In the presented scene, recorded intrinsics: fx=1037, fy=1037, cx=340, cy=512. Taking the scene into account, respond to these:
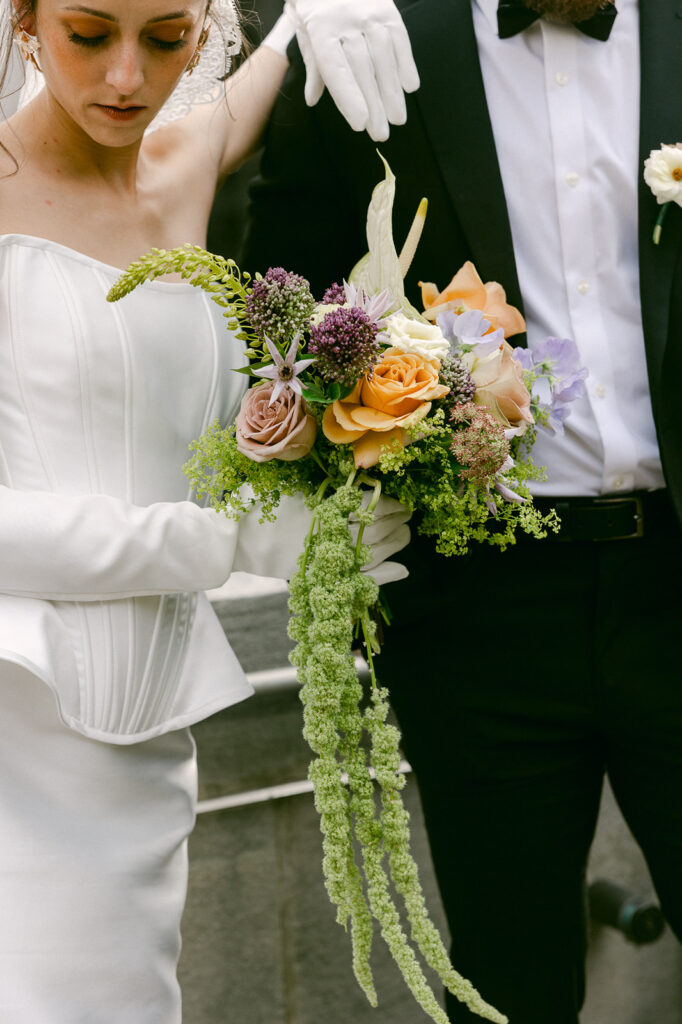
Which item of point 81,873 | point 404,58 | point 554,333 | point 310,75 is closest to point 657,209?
point 554,333

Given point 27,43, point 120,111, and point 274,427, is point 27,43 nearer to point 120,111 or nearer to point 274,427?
point 120,111

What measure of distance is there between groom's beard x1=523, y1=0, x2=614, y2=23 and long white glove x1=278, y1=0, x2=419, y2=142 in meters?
0.21

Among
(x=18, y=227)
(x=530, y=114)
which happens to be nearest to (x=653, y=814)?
(x=530, y=114)

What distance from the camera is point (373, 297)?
1.39 metres

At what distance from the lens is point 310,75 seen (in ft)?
5.57

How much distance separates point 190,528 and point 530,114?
885 millimetres

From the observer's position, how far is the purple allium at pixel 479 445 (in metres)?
1.29

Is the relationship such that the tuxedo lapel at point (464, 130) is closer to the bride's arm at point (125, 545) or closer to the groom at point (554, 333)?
the groom at point (554, 333)

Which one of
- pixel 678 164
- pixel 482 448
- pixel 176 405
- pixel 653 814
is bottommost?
pixel 653 814

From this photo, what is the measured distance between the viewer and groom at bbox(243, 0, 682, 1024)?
1.66 meters

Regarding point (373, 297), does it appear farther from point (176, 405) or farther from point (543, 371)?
point (176, 405)

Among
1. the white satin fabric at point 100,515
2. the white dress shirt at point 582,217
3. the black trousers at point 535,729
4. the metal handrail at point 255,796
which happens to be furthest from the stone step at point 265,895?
the white dress shirt at point 582,217

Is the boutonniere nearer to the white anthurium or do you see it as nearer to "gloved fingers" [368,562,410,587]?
the white anthurium

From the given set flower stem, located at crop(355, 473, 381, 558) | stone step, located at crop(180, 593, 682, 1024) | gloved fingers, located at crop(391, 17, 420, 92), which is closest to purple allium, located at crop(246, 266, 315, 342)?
flower stem, located at crop(355, 473, 381, 558)
